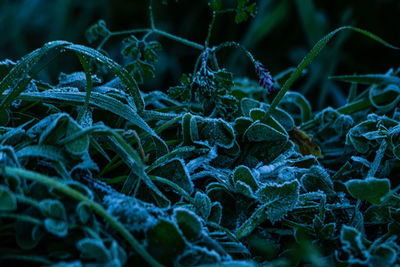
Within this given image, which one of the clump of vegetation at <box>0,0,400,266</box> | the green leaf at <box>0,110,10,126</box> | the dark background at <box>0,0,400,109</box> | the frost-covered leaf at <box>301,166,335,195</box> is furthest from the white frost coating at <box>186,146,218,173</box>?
the dark background at <box>0,0,400,109</box>

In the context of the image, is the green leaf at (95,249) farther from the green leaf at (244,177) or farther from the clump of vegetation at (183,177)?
the green leaf at (244,177)

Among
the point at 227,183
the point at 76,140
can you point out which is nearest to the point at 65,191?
the point at 76,140

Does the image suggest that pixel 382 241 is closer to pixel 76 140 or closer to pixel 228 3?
pixel 76 140

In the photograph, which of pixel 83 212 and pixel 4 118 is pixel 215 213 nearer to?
pixel 83 212

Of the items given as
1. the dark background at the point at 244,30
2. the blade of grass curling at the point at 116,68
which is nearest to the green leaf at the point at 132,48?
A: the blade of grass curling at the point at 116,68

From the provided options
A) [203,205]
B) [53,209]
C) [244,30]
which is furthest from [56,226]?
[244,30]
